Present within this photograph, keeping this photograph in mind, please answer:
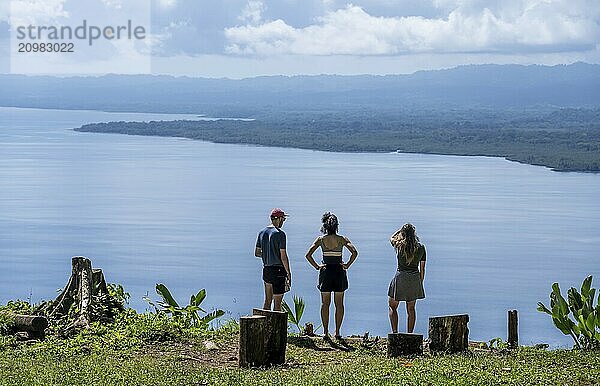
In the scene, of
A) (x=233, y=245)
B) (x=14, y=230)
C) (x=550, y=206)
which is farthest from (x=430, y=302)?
(x=550, y=206)

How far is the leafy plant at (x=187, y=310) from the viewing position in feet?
42.0

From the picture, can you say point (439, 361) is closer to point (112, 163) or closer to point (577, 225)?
point (577, 225)

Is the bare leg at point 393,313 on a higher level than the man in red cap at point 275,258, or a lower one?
lower

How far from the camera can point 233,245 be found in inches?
1859

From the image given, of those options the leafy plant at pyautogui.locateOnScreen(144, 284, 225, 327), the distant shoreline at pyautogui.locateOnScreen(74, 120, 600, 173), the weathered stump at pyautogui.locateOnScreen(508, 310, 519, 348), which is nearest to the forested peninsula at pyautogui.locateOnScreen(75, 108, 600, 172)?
the distant shoreline at pyautogui.locateOnScreen(74, 120, 600, 173)

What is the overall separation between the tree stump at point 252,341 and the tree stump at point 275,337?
0.15 ft

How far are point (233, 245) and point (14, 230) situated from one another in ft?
33.4

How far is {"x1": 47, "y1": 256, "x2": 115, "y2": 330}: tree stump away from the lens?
43.1 feet

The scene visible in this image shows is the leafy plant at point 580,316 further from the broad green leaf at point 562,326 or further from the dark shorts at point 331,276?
the dark shorts at point 331,276

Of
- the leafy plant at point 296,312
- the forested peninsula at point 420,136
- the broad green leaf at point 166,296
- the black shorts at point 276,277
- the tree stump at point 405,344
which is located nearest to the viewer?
the tree stump at point 405,344

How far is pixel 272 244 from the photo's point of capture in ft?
40.1

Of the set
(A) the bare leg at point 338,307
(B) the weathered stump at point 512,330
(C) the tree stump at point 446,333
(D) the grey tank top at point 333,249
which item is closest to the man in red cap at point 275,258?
(D) the grey tank top at point 333,249

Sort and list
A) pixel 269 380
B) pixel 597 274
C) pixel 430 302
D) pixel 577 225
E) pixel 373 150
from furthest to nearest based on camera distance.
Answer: pixel 373 150, pixel 577 225, pixel 597 274, pixel 430 302, pixel 269 380

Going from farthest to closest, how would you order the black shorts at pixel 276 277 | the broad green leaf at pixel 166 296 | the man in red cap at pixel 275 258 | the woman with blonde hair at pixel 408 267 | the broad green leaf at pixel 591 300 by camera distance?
the broad green leaf at pixel 166 296 < the black shorts at pixel 276 277 < the man in red cap at pixel 275 258 < the woman with blonde hair at pixel 408 267 < the broad green leaf at pixel 591 300
